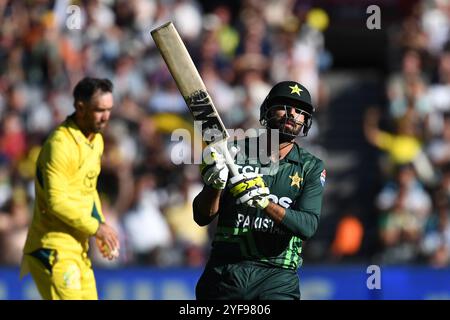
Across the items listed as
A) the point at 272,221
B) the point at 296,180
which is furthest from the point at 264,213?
the point at 296,180

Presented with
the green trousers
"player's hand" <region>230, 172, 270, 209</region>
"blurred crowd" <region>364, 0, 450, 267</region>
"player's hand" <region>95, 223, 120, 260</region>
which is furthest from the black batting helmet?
"blurred crowd" <region>364, 0, 450, 267</region>

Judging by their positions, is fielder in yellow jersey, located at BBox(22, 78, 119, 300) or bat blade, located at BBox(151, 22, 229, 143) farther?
fielder in yellow jersey, located at BBox(22, 78, 119, 300)

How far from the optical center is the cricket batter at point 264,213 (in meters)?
6.24

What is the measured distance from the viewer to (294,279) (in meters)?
6.42

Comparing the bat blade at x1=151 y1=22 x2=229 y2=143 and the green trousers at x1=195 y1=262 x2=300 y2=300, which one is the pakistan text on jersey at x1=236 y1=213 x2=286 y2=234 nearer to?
the green trousers at x1=195 y1=262 x2=300 y2=300

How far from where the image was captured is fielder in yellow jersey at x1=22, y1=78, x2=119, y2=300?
24.2 feet

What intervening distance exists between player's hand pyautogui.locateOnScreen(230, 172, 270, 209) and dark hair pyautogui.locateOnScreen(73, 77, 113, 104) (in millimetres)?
1666

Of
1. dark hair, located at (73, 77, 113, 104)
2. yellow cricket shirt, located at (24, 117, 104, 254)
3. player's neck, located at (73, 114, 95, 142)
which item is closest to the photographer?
yellow cricket shirt, located at (24, 117, 104, 254)

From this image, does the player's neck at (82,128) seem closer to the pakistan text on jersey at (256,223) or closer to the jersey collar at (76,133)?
the jersey collar at (76,133)

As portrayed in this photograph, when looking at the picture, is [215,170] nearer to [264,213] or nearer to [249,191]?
[249,191]
